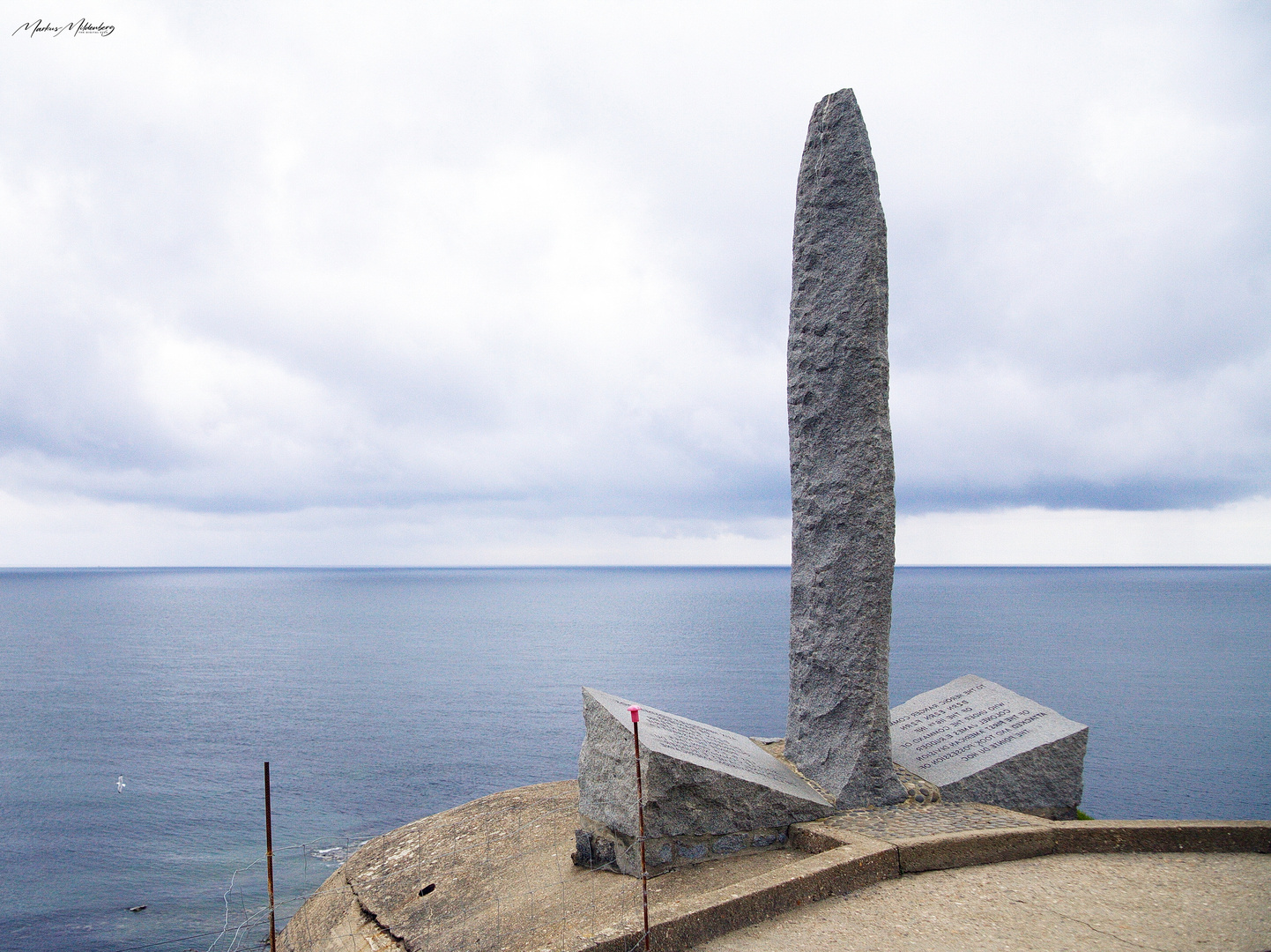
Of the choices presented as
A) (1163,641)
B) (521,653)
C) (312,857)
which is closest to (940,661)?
(1163,641)

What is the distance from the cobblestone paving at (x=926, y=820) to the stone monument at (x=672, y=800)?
1.04 ft

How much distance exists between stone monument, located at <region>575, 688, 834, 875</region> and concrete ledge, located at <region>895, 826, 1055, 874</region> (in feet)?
3.62

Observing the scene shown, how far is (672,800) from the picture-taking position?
5.83 m

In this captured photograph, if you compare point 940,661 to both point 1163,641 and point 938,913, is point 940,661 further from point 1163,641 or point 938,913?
point 938,913

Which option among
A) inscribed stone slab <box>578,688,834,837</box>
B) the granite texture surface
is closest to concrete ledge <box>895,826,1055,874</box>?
inscribed stone slab <box>578,688,834,837</box>

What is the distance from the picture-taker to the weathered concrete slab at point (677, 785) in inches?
228

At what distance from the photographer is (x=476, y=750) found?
2034 cm

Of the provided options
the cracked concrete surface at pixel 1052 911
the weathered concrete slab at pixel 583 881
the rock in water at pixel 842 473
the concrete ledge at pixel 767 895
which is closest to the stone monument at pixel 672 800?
the weathered concrete slab at pixel 583 881

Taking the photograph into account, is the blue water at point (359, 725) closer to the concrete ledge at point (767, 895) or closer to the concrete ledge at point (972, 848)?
the concrete ledge at point (767, 895)

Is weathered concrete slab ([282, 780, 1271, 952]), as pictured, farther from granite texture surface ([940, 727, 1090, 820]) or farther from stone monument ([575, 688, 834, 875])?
granite texture surface ([940, 727, 1090, 820])

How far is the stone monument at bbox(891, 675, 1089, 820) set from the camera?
7.09m

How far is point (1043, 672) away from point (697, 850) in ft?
99.9

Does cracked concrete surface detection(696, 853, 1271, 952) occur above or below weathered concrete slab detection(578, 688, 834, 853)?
below

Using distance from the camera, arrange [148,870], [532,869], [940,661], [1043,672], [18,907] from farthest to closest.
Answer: [940,661], [1043,672], [148,870], [18,907], [532,869]
